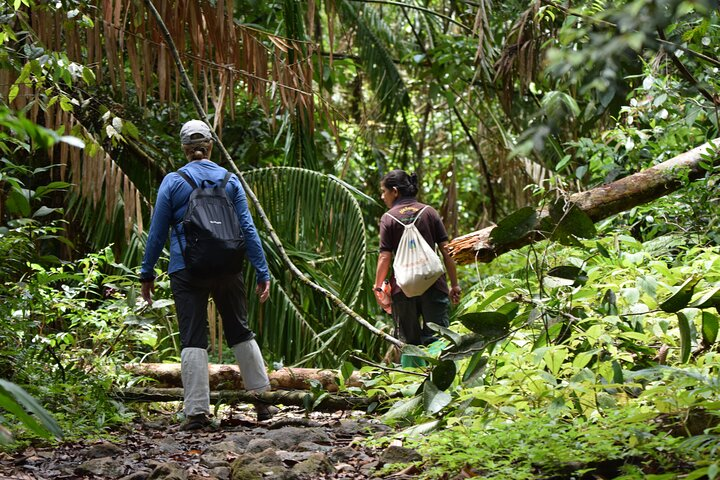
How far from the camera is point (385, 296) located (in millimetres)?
6012

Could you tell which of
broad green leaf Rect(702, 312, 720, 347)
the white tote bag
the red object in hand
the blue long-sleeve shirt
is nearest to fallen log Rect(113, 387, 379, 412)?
the blue long-sleeve shirt

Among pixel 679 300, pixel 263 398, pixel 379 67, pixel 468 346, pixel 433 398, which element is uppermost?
pixel 379 67

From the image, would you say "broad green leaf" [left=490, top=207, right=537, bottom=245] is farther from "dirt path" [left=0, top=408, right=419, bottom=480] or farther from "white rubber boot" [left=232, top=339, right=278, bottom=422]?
"white rubber boot" [left=232, top=339, right=278, bottom=422]

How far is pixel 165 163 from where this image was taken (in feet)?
26.5

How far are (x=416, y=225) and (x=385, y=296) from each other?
541mm

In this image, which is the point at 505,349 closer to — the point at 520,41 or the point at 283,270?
the point at 283,270

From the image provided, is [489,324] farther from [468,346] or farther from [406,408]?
[406,408]

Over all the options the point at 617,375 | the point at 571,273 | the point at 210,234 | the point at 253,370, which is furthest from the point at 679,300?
the point at 253,370

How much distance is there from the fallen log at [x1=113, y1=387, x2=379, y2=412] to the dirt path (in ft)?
0.47

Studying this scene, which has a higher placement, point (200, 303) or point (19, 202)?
point (19, 202)

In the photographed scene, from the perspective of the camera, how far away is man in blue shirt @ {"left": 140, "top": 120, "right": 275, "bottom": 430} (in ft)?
15.6

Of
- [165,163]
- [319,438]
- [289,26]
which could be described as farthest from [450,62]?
[319,438]

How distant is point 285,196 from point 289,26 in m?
1.70

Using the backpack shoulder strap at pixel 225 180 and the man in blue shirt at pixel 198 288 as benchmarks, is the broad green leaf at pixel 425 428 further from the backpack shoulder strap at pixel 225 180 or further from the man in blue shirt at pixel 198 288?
the backpack shoulder strap at pixel 225 180
